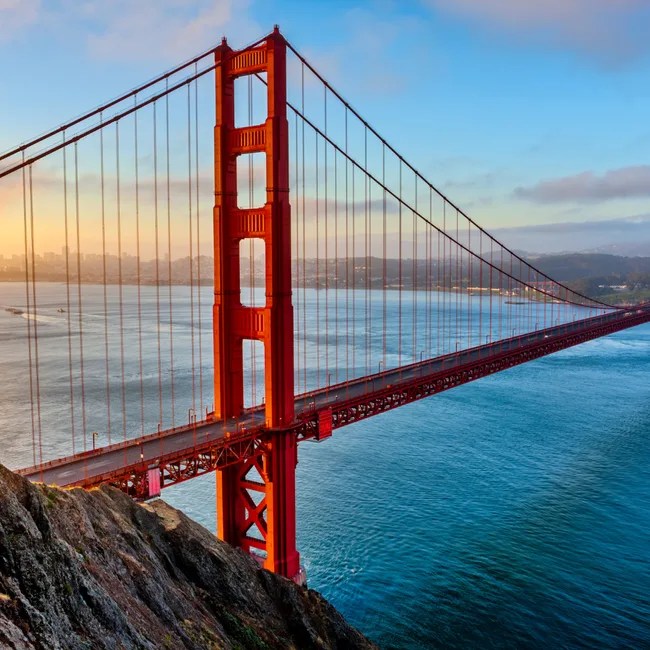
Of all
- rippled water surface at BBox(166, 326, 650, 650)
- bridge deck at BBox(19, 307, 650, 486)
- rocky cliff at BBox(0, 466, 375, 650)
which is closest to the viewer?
rocky cliff at BBox(0, 466, 375, 650)

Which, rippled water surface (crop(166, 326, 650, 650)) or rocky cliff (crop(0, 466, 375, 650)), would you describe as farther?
rippled water surface (crop(166, 326, 650, 650))

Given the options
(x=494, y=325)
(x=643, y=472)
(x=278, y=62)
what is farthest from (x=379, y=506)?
(x=494, y=325)

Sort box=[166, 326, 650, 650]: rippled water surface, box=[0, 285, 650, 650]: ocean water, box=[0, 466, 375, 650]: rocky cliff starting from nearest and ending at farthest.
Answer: box=[0, 466, 375, 650]: rocky cliff → box=[166, 326, 650, 650]: rippled water surface → box=[0, 285, 650, 650]: ocean water

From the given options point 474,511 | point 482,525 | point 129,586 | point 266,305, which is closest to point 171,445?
point 266,305

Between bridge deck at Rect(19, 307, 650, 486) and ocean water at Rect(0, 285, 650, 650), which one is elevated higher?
bridge deck at Rect(19, 307, 650, 486)

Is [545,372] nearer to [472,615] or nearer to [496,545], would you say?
[496,545]

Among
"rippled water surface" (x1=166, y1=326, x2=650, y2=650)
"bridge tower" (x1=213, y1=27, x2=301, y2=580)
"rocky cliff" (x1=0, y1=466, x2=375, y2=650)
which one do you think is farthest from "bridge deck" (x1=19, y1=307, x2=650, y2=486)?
"rippled water surface" (x1=166, y1=326, x2=650, y2=650)

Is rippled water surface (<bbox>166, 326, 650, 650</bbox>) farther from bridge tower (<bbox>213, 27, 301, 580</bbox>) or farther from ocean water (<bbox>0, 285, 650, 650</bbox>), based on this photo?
bridge tower (<bbox>213, 27, 301, 580</bbox>)

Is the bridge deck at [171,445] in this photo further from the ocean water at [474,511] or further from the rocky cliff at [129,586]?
the ocean water at [474,511]
